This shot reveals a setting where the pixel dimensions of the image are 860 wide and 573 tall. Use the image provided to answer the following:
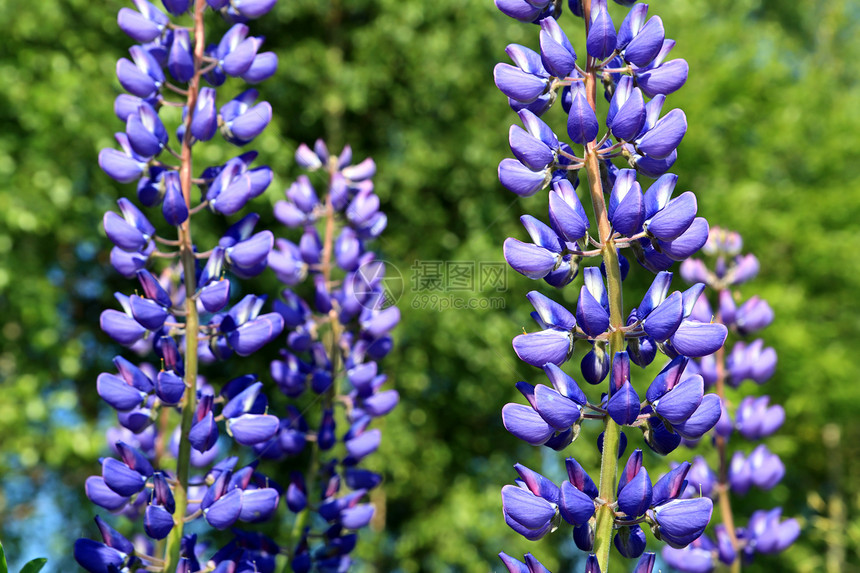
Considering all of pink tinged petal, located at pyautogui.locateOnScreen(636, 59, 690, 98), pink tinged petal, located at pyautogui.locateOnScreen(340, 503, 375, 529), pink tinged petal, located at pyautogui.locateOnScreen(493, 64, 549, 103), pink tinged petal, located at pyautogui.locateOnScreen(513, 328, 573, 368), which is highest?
pink tinged petal, located at pyautogui.locateOnScreen(636, 59, 690, 98)

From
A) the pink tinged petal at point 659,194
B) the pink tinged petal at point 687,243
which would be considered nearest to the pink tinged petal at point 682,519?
the pink tinged petal at point 687,243

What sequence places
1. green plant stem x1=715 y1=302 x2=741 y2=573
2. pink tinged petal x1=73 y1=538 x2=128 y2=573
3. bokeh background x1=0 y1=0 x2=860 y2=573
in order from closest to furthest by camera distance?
1. pink tinged petal x1=73 y1=538 x2=128 y2=573
2. green plant stem x1=715 y1=302 x2=741 y2=573
3. bokeh background x1=0 y1=0 x2=860 y2=573

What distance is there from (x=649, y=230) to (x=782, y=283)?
A: 1223 centimetres

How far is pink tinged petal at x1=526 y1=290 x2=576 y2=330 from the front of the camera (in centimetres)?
168

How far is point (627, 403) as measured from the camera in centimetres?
151

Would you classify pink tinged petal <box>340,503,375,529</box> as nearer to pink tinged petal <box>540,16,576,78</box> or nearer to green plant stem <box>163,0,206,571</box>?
green plant stem <box>163,0,206,571</box>

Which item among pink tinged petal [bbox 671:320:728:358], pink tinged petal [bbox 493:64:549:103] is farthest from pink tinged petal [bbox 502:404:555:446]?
pink tinged petal [bbox 493:64:549:103]

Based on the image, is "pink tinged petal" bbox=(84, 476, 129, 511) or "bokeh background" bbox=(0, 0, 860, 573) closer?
"pink tinged petal" bbox=(84, 476, 129, 511)

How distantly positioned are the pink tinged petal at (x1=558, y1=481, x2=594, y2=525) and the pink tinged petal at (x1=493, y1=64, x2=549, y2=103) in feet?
2.83

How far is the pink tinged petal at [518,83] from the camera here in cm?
180

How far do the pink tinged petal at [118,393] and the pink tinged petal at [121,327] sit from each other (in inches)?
3.9

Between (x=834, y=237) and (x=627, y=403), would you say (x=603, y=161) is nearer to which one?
(x=627, y=403)

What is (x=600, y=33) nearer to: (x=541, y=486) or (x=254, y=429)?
(x=541, y=486)

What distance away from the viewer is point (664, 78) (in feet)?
6.03
